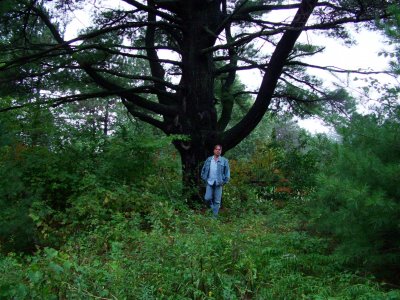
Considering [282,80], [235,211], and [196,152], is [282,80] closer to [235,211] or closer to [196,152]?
[196,152]

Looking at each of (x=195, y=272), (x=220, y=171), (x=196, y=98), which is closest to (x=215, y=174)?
(x=220, y=171)

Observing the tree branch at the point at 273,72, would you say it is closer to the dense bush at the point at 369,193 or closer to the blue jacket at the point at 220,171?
the blue jacket at the point at 220,171

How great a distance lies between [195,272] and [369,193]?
1.69m

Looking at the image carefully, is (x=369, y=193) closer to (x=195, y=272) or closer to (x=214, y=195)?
(x=195, y=272)

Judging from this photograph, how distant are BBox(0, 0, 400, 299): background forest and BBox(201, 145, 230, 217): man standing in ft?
1.97

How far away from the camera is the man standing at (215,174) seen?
852cm

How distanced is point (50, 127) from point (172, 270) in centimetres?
543

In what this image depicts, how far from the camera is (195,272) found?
12.3 feet

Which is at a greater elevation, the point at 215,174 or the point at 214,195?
the point at 215,174

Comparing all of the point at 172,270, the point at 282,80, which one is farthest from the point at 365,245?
the point at 282,80

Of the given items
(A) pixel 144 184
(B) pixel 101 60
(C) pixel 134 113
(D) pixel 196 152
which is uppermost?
(B) pixel 101 60

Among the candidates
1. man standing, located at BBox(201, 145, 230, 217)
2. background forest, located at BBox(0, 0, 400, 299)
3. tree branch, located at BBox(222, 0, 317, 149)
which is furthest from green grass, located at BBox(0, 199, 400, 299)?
tree branch, located at BBox(222, 0, 317, 149)

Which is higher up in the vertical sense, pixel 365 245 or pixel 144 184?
pixel 144 184

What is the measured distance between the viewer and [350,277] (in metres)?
3.98
